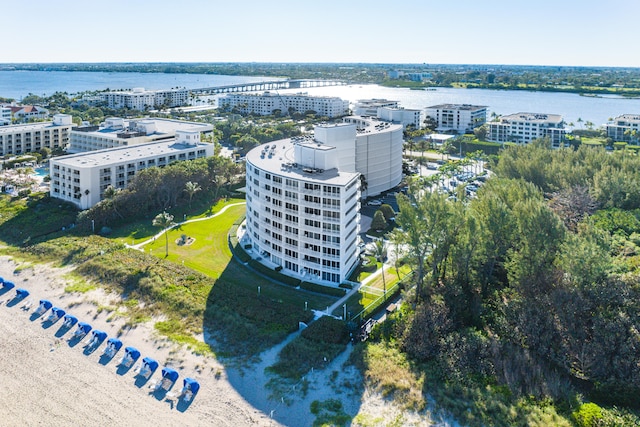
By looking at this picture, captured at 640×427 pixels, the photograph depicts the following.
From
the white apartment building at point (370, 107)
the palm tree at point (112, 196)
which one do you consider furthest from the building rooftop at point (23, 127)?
the white apartment building at point (370, 107)

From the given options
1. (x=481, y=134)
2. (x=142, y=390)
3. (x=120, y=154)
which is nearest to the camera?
(x=142, y=390)

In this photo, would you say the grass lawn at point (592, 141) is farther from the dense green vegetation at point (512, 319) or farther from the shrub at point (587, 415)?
the shrub at point (587, 415)

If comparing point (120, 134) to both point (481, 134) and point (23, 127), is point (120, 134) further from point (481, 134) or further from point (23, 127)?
point (481, 134)

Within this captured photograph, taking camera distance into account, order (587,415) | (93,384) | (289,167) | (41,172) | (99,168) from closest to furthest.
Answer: (587,415)
(93,384)
(289,167)
(99,168)
(41,172)

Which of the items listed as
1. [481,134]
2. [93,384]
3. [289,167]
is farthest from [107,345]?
[481,134]

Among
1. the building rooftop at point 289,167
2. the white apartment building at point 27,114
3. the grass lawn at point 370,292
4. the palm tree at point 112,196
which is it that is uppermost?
the white apartment building at point 27,114

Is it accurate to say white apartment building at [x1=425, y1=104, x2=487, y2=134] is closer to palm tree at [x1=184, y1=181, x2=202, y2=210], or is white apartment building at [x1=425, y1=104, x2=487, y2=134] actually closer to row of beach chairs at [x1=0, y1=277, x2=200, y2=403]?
palm tree at [x1=184, y1=181, x2=202, y2=210]

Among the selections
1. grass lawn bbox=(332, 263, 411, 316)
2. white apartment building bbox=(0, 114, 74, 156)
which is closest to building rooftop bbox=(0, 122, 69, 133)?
white apartment building bbox=(0, 114, 74, 156)
